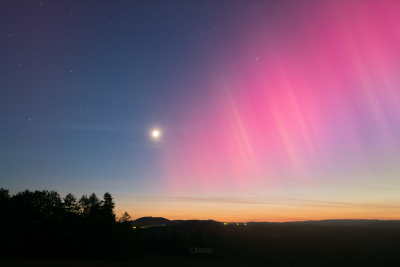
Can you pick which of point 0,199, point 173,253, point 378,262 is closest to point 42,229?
point 0,199

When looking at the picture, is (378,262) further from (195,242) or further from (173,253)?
(173,253)

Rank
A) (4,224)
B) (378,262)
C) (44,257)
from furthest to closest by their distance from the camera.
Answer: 1. (378,262)
2. (44,257)
3. (4,224)

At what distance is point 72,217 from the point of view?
78188 mm

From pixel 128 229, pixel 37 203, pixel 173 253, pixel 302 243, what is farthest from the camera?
pixel 302 243

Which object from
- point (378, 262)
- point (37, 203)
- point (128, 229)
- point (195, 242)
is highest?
point (37, 203)

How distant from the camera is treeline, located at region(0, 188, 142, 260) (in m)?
66.8

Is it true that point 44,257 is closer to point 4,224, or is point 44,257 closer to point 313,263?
point 4,224

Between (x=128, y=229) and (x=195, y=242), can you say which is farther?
(x=195, y=242)

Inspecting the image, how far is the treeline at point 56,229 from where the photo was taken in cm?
6676

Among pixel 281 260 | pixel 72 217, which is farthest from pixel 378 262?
pixel 72 217

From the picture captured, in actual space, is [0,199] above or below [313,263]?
above

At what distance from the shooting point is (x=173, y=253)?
5591 inches

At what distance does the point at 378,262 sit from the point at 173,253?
104 meters

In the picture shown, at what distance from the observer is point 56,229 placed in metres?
72.6
